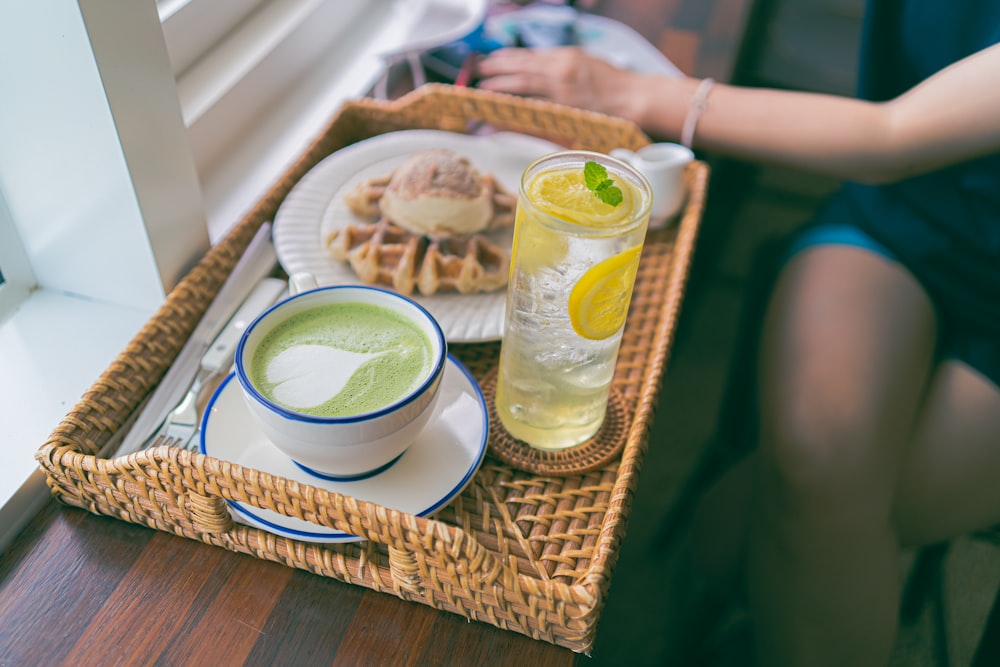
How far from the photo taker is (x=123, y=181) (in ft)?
2.28

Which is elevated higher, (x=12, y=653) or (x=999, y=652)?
(x=12, y=653)

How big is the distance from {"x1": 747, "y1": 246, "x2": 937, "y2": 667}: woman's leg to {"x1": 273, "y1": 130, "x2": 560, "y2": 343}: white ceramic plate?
1.38ft

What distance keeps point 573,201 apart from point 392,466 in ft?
0.83

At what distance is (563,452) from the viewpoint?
68 cm

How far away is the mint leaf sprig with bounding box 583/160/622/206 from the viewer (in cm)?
57

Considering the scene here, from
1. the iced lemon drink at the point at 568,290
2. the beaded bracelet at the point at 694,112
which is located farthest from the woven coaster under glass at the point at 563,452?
the beaded bracelet at the point at 694,112

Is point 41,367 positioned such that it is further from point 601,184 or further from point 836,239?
point 836,239

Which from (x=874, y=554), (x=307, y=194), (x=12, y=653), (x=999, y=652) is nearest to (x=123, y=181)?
(x=307, y=194)

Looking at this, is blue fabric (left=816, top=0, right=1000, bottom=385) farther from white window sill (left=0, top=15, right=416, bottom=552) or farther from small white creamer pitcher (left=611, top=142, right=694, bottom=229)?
white window sill (left=0, top=15, right=416, bottom=552)

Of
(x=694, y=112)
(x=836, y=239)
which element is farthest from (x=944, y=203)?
(x=694, y=112)

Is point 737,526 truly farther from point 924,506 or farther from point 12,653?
point 12,653

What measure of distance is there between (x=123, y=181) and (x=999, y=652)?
→ 3.97 feet

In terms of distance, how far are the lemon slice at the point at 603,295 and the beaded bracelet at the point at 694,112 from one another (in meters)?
0.53

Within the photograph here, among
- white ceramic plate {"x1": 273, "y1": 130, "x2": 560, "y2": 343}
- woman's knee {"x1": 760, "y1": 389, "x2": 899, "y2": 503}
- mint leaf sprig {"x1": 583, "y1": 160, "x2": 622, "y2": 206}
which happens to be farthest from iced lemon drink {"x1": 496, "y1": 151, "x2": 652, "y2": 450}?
woman's knee {"x1": 760, "y1": 389, "x2": 899, "y2": 503}
